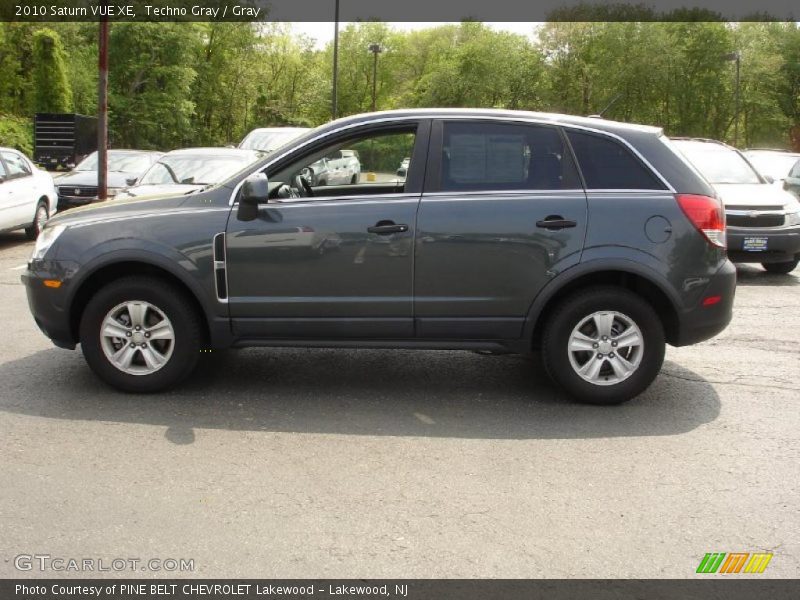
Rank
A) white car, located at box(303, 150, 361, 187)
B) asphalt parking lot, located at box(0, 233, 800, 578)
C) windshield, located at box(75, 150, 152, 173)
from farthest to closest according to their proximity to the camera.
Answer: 1. windshield, located at box(75, 150, 152, 173)
2. white car, located at box(303, 150, 361, 187)
3. asphalt parking lot, located at box(0, 233, 800, 578)

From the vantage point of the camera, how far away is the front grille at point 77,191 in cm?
1920

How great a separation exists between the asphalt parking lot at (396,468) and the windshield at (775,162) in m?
12.8

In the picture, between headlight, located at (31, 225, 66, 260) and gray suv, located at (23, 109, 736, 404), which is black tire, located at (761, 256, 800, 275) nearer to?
gray suv, located at (23, 109, 736, 404)

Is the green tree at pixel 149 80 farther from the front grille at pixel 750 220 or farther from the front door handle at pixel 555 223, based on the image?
the front door handle at pixel 555 223

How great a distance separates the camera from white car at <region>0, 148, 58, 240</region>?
44.8 feet

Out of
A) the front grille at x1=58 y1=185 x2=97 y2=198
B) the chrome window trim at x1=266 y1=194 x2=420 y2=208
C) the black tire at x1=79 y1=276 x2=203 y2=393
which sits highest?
the chrome window trim at x1=266 y1=194 x2=420 y2=208

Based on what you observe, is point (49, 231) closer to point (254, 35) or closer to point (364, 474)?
point (364, 474)

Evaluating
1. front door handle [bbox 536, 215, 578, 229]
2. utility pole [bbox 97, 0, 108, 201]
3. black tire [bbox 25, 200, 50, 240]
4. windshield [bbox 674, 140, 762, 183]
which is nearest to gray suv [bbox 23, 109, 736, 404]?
front door handle [bbox 536, 215, 578, 229]

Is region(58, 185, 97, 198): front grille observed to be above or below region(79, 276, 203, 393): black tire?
above

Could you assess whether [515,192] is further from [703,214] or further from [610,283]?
[703,214]

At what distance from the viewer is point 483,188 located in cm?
582

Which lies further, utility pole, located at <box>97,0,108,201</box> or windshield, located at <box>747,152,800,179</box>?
windshield, located at <box>747,152,800,179</box>

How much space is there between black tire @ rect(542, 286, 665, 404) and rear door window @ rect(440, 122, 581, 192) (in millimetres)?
745
